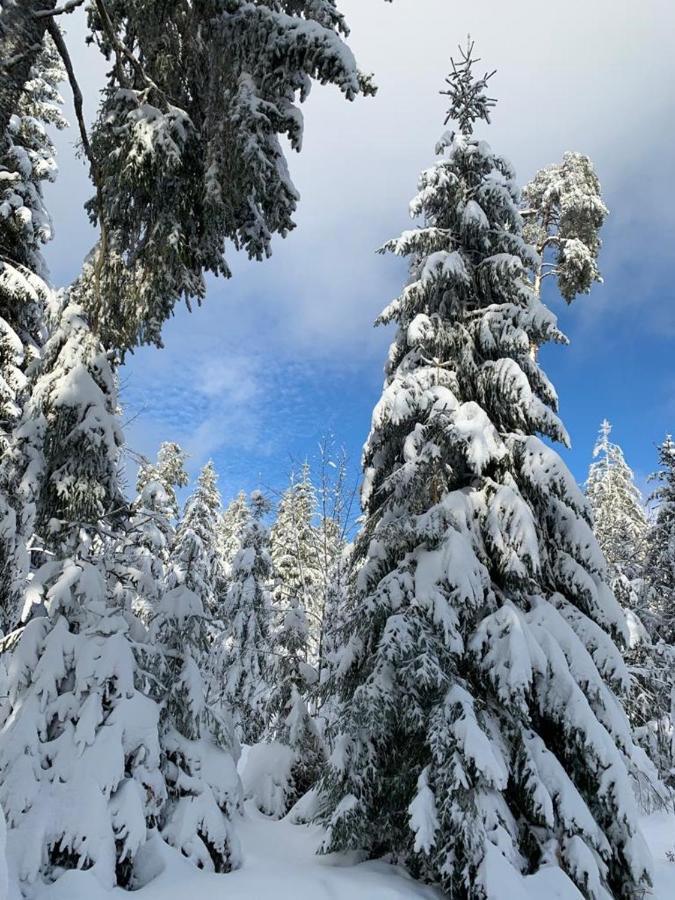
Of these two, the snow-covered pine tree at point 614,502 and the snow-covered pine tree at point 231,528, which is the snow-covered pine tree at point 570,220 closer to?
the snow-covered pine tree at point 614,502

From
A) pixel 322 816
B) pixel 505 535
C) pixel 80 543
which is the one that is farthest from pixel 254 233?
pixel 322 816

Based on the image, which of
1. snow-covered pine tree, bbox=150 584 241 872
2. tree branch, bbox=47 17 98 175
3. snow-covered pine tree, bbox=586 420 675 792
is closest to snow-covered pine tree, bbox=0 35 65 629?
snow-covered pine tree, bbox=150 584 241 872

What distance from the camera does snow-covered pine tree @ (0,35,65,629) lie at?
388 inches

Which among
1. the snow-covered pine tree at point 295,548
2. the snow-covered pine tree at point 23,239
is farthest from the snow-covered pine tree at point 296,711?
Result: the snow-covered pine tree at point 23,239

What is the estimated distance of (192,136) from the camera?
5.84 meters

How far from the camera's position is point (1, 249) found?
36.2 feet

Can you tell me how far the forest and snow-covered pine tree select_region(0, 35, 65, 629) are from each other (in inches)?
4.8

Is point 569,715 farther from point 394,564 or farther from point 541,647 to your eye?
point 394,564

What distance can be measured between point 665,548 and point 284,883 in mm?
15248

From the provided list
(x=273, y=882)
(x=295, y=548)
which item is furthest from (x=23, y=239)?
(x=295, y=548)

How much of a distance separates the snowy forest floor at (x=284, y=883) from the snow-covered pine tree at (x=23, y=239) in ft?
14.5

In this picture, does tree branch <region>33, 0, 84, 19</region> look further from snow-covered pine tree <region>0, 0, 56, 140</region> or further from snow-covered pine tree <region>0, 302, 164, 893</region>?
snow-covered pine tree <region>0, 302, 164, 893</region>

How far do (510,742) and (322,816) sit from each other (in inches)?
98.0

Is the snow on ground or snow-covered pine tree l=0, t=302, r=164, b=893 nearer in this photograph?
the snow on ground
